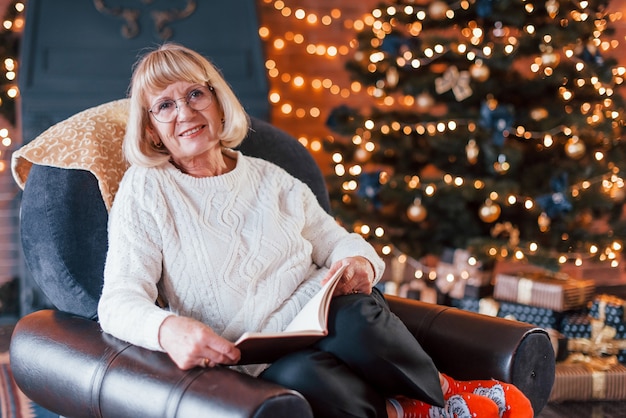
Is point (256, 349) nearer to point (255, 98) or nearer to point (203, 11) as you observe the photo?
point (255, 98)

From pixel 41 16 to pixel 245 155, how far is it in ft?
5.77

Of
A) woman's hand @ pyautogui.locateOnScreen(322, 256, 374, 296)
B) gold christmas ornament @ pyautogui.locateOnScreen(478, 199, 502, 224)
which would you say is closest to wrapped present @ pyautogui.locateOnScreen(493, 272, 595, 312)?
gold christmas ornament @ pyautogui.locateOnScreen(478, 199, 502, 224)

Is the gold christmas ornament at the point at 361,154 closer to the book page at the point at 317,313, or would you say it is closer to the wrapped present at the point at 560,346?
the wrapped present at the point at 560,346

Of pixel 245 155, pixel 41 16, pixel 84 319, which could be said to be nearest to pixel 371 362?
pixel 84 319

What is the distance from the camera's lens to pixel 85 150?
1728mm

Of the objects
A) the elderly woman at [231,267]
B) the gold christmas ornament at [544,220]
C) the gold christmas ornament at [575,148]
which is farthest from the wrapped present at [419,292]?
the elderly woman at [231,267]

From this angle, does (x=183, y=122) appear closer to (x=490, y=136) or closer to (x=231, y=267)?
(x=231, y=267)

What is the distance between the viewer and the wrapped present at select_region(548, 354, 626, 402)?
103 inches

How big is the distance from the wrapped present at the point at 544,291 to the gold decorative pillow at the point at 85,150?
1768 millimetres

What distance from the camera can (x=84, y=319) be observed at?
1588 mm

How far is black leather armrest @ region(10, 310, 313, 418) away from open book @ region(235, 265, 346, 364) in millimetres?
88

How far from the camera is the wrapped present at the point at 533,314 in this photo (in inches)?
112

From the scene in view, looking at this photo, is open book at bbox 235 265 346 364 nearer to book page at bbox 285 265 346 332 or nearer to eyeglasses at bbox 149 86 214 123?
book page at bbox 285 265 346 332

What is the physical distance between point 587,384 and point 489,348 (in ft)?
4.23
